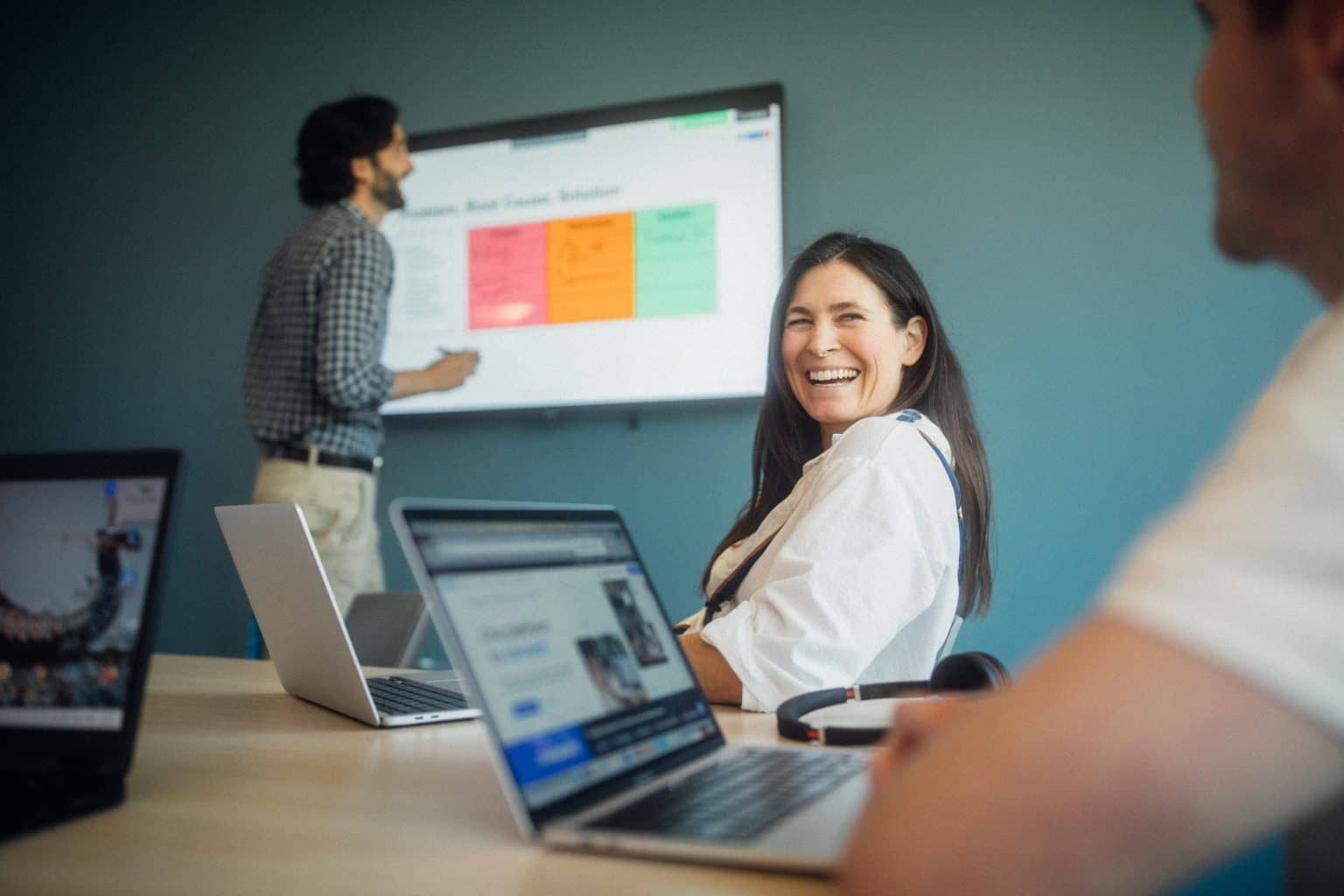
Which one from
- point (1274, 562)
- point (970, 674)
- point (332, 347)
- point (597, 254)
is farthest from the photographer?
point (597, 254)

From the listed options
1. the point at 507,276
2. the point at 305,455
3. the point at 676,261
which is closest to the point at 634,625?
the point at 305,455

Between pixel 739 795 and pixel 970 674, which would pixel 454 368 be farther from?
pixel 739 795

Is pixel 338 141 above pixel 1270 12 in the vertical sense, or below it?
above

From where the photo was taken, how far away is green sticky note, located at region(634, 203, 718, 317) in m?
2.73

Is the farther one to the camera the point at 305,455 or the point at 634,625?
the point at 305,455

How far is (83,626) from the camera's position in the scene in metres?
0.74

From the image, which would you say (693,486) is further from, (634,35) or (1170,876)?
(1170,876)

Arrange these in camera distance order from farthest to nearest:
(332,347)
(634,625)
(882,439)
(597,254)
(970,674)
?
(597,254), (332,347), (882,439), (970,674), (634,625)

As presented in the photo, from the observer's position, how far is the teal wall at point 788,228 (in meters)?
2.47

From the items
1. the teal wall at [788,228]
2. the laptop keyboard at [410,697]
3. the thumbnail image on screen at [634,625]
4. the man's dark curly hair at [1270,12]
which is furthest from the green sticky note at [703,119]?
the man's dark curly hair at [1270,12]

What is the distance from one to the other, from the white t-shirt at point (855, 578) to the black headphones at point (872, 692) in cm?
10

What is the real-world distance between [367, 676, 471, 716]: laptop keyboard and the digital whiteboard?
159cm

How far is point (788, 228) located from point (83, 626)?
7.28 feet

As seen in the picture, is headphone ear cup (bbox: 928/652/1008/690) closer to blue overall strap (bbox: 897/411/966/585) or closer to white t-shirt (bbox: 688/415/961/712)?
white t-shirt (bbox: 688/415/961/712)
